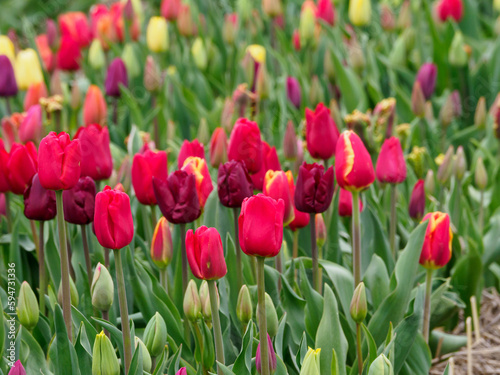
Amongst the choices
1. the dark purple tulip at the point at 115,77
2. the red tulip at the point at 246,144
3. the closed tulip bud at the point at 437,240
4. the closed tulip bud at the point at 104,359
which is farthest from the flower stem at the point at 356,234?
the dark purple tulip at the point at 115,77

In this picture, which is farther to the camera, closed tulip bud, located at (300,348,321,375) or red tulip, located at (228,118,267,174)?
red tulip, located at (228,118,267,174)

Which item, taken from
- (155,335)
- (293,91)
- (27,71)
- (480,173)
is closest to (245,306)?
(155,335)

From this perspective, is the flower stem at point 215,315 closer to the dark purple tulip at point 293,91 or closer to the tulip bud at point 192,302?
the tulip bud at point 192,302

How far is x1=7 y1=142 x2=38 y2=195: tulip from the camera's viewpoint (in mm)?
1570

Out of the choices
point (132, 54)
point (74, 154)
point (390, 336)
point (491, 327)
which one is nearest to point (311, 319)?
point (390, 336)

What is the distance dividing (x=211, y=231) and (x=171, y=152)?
1.30 metres

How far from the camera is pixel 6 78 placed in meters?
2.54

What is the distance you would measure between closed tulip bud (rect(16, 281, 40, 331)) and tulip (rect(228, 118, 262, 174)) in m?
0.53

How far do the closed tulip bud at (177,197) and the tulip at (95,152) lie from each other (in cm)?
28

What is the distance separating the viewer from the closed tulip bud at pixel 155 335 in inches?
54.0

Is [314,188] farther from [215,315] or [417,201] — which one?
[417,201]

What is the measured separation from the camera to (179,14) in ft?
11.4

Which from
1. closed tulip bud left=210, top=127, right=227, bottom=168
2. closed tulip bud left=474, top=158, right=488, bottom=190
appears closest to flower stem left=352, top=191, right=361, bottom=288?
closed tulip bud left=210, top=127, right=227, bottom=168

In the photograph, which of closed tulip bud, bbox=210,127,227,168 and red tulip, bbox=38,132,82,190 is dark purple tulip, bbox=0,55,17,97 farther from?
red tulip, bbox=38,132,82,190
